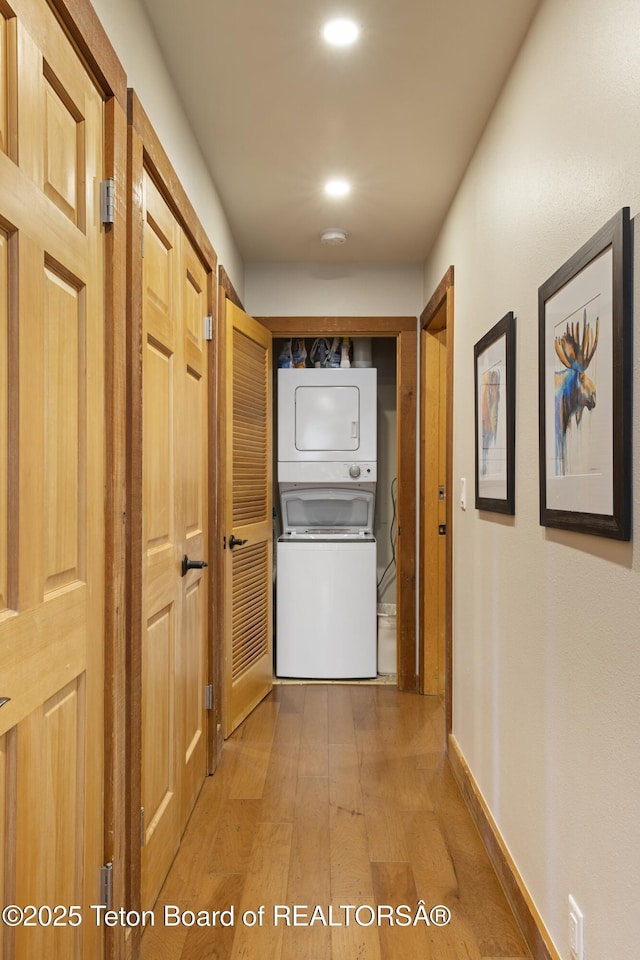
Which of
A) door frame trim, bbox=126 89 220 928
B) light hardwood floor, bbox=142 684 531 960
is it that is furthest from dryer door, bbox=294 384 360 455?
door frame trim, bbox=126 89 220 928

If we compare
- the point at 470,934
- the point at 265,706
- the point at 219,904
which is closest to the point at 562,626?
the point at 470,934

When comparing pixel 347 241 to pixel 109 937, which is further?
pixel 347 241

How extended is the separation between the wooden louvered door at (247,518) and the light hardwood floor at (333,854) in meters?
0.32

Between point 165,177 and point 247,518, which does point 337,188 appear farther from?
point 247,518

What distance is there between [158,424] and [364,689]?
2450 mm

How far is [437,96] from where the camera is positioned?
7.07 feet

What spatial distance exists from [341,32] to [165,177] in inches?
24.3

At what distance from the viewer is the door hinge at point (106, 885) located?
4.75 feet

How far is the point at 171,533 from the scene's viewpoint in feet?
6.92

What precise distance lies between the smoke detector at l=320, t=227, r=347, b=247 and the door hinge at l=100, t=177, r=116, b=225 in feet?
6.64

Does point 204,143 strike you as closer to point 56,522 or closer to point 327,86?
point 327,86

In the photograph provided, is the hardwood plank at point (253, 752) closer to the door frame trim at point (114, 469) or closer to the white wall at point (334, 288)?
the door frame trim at point (114, 469)

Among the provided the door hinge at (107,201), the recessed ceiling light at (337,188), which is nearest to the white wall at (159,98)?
the door hinge at (107,201)

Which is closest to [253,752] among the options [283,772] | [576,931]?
[283,772]
